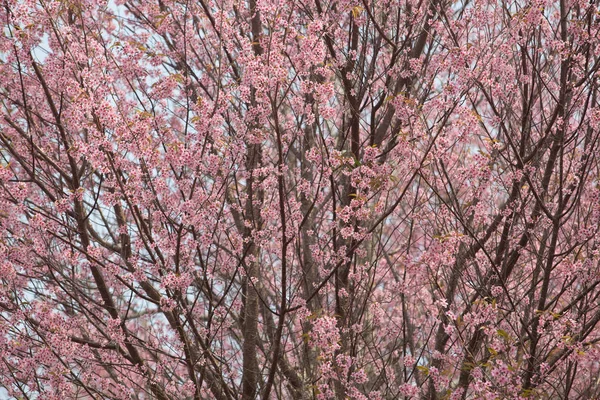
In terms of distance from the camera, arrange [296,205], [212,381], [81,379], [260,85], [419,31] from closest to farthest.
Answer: [260,85] → [81,379] → [296,205] → [212,381] → [419,31]

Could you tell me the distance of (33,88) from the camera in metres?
7.21

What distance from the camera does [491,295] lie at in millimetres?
6320

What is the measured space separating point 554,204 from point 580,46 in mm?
1419

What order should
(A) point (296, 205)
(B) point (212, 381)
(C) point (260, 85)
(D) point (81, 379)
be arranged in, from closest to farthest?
(C) point (260, 85), (D) point (81, 379), (A) point (296, 205), (B) point (212, 381)

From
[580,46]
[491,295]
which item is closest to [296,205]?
[491,295]

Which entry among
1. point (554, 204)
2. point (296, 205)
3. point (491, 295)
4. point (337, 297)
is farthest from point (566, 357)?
point (296, 205)

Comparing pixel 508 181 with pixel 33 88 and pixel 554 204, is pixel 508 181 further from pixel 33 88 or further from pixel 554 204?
pixel 33 88

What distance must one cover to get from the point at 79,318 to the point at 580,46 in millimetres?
5134

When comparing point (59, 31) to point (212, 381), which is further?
point (212, 381)

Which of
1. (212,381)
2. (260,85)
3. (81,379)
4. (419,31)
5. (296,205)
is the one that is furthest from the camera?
(419,31)

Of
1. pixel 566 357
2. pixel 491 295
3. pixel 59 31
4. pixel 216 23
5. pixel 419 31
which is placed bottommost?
pixel 566 357

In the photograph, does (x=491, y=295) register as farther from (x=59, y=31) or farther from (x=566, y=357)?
(x=59, y=31)

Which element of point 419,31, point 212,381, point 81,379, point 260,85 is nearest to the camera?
point 260,85

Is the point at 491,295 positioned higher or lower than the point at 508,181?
lower
